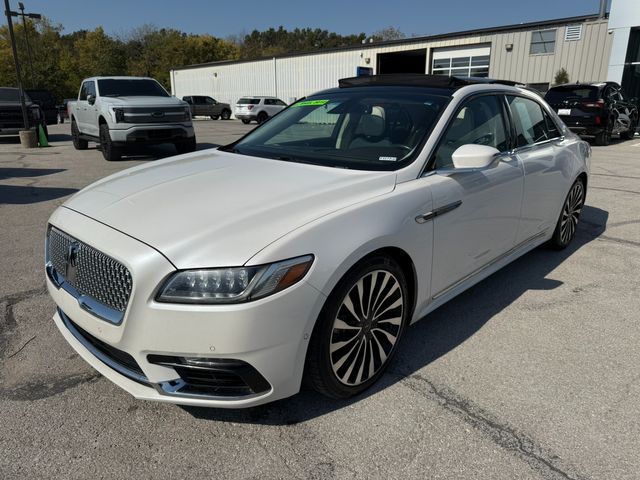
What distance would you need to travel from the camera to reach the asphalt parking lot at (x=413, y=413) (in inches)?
86.2

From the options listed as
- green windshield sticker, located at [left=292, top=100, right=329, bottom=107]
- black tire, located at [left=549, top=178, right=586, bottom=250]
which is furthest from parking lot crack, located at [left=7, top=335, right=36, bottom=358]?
black tire, located at [left=549, top=178, right=586, bottom=250]

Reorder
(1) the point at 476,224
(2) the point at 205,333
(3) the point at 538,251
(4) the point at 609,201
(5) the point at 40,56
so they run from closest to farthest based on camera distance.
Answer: (2) the point at 205,333
(1) the point at 476,224
(3) the point at 538,251
(4) the point at 609,201
(5) the point at 40,56

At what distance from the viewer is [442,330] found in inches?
134

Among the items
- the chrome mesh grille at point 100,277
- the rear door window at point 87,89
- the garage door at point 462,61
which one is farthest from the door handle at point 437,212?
the garage door at point 462,61

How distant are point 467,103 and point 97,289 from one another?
257 centimetres

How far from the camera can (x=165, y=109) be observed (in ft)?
36.7

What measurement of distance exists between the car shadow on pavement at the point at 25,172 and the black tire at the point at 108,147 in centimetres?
122

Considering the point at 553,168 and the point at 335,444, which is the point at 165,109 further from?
the point at 335,444

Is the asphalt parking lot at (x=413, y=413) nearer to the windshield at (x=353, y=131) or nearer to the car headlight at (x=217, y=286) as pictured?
the car headlight at (x=217, y=286)

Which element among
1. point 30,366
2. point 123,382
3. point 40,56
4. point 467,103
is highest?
point 40,56

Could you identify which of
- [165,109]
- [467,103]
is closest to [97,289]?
[467,103]

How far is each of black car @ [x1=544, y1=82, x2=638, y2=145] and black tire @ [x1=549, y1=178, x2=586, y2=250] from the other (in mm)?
10881

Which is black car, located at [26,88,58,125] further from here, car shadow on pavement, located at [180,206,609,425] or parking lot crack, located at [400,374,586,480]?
parking lot crack, located at [400,374,586,480]

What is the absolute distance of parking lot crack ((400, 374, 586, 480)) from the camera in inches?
85.0
